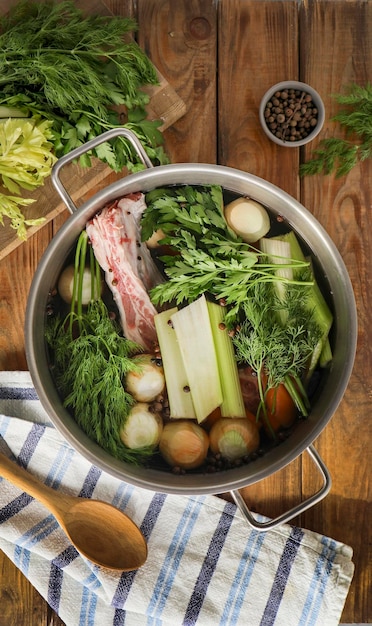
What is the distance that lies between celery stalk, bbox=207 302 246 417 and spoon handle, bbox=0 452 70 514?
443mm

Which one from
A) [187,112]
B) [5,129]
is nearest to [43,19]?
[5,129]

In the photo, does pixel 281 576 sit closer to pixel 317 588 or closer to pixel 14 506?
pixel 317 588

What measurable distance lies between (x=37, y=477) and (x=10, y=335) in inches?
14.3

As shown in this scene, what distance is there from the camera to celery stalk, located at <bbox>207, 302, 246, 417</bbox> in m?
1.50

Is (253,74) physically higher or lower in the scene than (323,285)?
higher

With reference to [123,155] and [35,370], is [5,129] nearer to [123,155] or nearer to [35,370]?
[123,155]

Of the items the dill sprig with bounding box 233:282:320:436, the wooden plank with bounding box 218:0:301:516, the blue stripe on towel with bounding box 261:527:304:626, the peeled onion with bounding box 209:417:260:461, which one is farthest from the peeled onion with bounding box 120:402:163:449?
the wooden plank with bounding box 218:0:301:516

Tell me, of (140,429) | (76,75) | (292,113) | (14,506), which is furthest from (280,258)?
(14,506)

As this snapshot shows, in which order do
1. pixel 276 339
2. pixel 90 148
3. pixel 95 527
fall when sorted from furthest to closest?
pixel 95 527, pixel 276 339, pixel 90 148

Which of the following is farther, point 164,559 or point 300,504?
point 164,559

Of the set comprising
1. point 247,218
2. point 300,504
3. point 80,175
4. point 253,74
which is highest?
point 253,74

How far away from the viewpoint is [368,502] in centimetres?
167

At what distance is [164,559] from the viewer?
160 centimetres

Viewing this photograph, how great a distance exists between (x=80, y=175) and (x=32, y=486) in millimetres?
749
